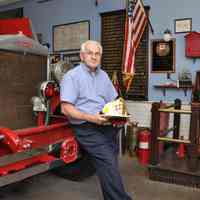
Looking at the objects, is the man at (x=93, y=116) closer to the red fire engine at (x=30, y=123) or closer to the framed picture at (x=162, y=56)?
the red fire engine at (x=30, y=123)

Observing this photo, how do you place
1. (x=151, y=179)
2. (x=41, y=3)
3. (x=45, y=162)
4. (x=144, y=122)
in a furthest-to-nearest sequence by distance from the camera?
1. (x=41, y=3)
2. (x=144, y=122)
3. (x=151, y=179)
4. (x=45, y=162)

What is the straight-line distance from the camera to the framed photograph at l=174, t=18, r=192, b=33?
4.24 metres

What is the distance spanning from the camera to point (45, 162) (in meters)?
2.58

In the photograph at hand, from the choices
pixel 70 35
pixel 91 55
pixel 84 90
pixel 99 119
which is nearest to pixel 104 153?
pixel 99 119

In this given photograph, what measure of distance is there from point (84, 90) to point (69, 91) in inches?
5.4

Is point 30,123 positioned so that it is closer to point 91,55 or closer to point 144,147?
point 91,55

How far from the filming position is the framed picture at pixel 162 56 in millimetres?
4379

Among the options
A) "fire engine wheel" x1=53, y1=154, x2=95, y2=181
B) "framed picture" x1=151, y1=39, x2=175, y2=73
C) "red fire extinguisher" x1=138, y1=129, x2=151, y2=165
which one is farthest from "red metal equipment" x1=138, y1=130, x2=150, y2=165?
"framed picture" x1=151, y1=39, x2=175, y2=73

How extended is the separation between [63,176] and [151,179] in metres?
1.05

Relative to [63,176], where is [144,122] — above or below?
above

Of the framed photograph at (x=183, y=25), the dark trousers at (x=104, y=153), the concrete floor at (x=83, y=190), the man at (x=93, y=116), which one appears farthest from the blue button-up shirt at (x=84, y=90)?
the framed photograph at (x=183, y=25)

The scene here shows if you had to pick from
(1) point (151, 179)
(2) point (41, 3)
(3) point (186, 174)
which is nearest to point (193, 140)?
(3) point (186, 174)

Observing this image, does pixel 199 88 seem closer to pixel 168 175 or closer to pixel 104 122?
pixel 168 175

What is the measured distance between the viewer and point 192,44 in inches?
163
